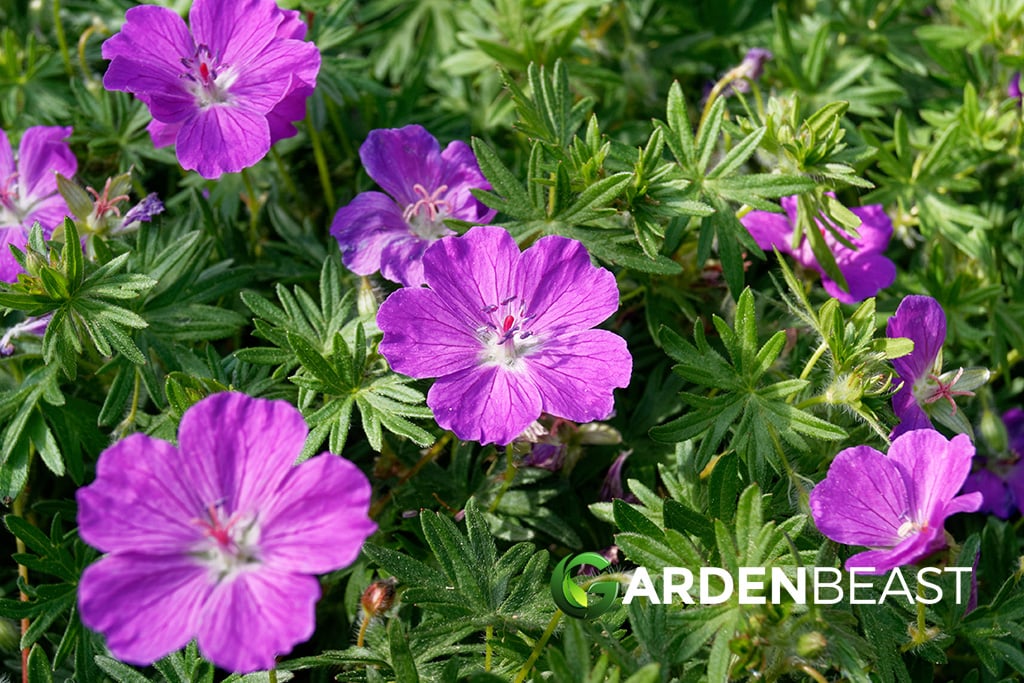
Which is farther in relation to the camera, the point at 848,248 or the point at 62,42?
the point at 62,42

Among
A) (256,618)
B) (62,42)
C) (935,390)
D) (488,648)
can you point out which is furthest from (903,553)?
(62,42)

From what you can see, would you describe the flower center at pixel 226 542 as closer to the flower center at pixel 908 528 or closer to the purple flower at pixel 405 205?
the purple flower at pixel 405 205

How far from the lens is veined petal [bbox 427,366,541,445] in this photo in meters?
2.02

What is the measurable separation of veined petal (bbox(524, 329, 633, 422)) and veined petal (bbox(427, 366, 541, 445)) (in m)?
0.04

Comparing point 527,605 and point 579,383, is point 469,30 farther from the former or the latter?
point 527,605

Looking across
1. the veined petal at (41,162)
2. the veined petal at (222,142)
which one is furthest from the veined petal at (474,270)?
the veined petal at (41,162)

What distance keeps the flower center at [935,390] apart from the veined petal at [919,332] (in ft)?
0.07

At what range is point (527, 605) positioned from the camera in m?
2.10

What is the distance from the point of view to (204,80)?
2422 millimetres

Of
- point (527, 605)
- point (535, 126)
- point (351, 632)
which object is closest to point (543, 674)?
point (527, 605)

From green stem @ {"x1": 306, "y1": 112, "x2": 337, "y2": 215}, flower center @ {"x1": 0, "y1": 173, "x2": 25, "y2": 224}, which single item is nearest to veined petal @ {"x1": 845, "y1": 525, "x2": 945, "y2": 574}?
green stem @ {"x1": 306, "y1": 112, "x2": 337, "y2": 215}

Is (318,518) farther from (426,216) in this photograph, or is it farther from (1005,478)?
(1005,478)

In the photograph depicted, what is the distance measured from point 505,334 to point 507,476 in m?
0.34
